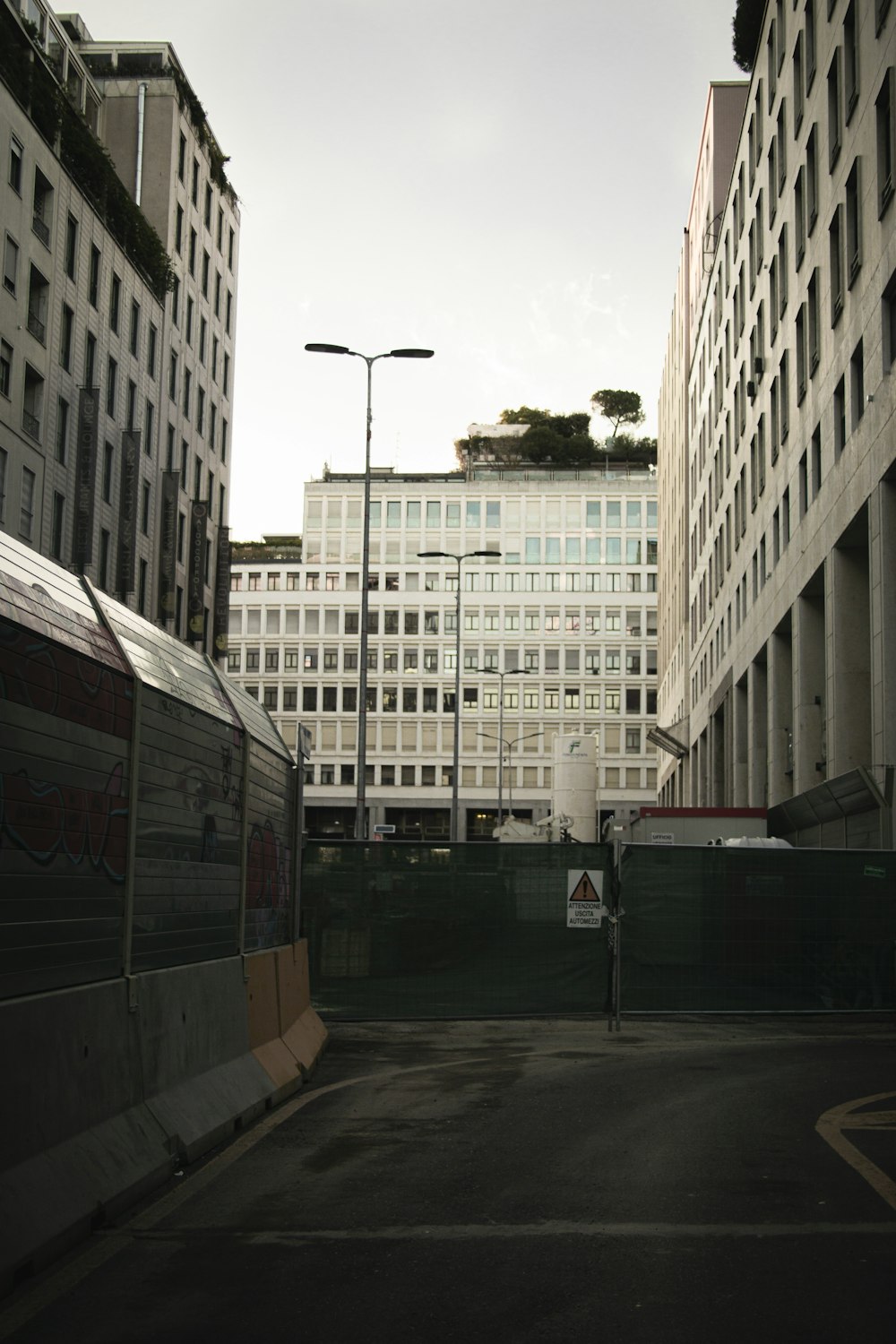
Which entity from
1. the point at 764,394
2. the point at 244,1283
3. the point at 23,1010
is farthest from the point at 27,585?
the point at 764,394

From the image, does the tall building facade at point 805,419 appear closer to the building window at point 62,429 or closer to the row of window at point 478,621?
the building window at point 62,429

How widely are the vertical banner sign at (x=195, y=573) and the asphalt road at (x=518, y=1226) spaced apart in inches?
1980

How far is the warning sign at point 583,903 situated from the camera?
57.7 ft

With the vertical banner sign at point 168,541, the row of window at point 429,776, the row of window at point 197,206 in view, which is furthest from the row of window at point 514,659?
the vertical banner sign at point 168,541

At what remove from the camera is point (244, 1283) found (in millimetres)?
5840

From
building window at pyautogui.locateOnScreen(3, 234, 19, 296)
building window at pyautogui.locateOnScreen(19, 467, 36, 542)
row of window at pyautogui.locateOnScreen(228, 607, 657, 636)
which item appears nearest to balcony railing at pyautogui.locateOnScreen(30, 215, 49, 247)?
building window at pyautogui.locateOnScreen(3, 234, 19, 296)

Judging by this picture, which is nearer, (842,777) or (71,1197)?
(71,1197)

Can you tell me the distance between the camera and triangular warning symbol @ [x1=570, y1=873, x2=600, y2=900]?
57.8ft

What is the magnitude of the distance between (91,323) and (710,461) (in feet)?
84.8

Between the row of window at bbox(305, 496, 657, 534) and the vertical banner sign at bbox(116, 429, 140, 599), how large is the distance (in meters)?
58.1

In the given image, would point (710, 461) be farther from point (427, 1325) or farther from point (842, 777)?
point (427, 1325)

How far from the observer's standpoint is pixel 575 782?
74.5 metres

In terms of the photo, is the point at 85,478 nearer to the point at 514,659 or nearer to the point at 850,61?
the point at 850,61

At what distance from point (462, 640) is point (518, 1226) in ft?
333
